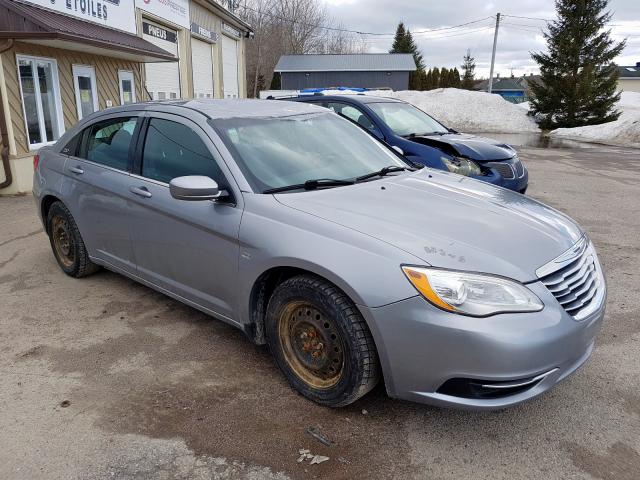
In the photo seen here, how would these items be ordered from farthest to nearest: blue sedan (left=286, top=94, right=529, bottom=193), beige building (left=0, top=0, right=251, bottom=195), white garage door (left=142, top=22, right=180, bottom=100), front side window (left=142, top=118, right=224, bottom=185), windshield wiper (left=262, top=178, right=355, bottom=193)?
white garage door (left=142, top=22, right=180, bottom=100), beige building (left=0, top=0, right=251, bottom=195), blue sedan (left=286, top=94, right=529, bottom=193), front side window (left=142, top=118, right=224, bottom=185), windshield wiper (left=262, top=178, right=355, bottom=193)

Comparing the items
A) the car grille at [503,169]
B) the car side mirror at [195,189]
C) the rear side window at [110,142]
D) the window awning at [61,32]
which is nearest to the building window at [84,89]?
the window awning at [61,32]

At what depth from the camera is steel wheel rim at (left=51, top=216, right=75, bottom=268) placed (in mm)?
4723

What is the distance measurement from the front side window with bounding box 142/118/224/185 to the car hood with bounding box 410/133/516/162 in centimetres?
420

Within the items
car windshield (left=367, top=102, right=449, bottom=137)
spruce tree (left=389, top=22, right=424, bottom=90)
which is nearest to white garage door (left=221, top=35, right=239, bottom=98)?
car windshield (left=367, top=102, right=449, bottom=137)

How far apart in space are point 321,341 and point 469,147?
4915 mm

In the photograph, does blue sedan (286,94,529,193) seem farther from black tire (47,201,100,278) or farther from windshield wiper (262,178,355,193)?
black tire (47,201,100,278)

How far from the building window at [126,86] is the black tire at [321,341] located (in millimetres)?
11540

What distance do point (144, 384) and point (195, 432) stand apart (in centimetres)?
62

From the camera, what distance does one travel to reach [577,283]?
2738 mm

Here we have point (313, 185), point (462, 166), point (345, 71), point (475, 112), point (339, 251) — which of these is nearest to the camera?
point (339, 251)

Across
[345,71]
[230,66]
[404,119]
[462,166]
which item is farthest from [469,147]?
[345,71]

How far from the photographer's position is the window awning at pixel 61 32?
8.09 m

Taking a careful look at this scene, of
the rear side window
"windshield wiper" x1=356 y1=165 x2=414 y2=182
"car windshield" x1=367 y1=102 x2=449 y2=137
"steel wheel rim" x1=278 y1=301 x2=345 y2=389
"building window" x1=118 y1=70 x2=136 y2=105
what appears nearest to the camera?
"steel wheel rim" x1=278 y1=301 x2=345 y2=389

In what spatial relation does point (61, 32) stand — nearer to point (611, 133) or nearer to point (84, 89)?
point (84, 89)
